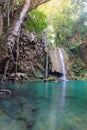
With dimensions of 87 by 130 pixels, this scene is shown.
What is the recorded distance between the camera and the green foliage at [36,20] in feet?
48.2

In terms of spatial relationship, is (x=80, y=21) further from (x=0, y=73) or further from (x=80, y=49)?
(x=0, y=73)

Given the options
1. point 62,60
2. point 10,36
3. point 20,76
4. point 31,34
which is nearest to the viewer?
point 10,36

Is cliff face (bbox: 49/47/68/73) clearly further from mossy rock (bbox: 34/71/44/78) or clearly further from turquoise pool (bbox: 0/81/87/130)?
turquoise pool (bbox: 0/81/87/130)

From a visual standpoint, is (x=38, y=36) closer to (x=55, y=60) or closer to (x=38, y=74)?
(x=38, y=74)

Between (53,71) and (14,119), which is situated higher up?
(53,71)

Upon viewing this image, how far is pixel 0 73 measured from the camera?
13727mm

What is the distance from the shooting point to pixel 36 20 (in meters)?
15.0

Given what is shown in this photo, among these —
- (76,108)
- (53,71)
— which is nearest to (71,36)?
(53,71)

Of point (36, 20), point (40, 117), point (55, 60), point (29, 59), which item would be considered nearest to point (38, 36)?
point (29, 59)

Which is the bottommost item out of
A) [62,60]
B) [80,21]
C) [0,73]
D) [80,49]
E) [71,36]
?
[0,73]

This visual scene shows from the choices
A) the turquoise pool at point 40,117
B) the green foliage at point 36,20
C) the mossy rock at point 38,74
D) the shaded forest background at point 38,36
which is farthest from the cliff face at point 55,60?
the turquoise pool at point 40,117

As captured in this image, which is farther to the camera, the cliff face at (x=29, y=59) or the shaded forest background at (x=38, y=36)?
the cliff face at (x=29, y=59)

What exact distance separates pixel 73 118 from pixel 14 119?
4.58 feet

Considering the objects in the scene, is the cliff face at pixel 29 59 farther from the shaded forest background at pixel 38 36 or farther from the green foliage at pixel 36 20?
the green foliage at pixel 36 20
